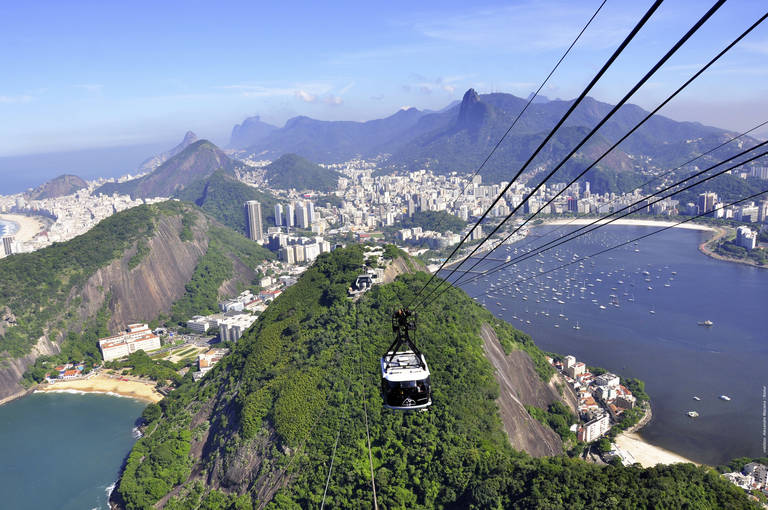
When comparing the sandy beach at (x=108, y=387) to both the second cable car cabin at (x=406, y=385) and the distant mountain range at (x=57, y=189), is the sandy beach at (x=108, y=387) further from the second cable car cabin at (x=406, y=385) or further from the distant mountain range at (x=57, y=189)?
the distant mountain range at (x=57, y=189)

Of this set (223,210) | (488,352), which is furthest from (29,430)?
(223,210)

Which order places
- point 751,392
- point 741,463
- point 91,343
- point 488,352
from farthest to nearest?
1. point 91,343
2. point 751,392
3. point 488,352
4. point 741,463

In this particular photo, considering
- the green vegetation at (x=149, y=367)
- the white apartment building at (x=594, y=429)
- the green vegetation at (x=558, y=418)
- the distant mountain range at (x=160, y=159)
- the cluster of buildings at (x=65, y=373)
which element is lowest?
the cluster of buildings at (x=65, y=373)

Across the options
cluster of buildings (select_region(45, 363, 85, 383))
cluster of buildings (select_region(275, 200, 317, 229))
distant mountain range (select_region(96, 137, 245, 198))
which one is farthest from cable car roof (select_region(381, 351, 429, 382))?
distant mountain range (select_region(96, 137, 245, 198))

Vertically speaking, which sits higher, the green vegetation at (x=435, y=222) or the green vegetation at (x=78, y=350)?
the green vegetation at (x=435, y=222)

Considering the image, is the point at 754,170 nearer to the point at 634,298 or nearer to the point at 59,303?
the point at 634,298

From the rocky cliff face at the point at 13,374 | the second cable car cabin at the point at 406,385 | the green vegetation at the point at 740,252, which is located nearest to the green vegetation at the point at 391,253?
the second cable car cabin at the point at 406,385

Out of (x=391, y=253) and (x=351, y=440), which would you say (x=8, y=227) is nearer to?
(x=391, y=253)
